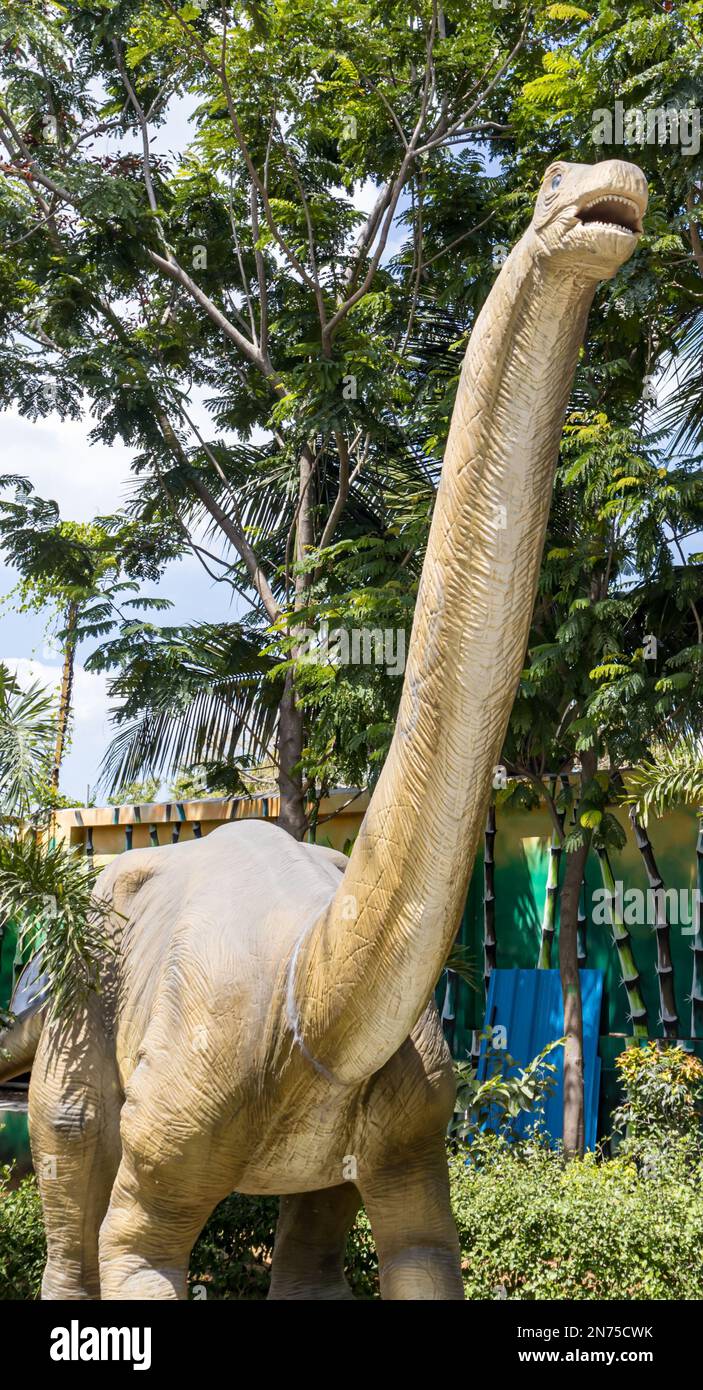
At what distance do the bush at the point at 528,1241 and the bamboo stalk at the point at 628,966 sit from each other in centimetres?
329

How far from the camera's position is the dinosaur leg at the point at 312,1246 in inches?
178

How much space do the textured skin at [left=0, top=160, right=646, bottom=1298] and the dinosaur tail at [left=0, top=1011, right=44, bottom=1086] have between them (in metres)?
0.48

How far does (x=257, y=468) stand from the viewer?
37.5 ft

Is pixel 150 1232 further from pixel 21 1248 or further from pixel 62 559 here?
→ pixel 62 559

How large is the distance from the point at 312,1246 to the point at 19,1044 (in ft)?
4.19

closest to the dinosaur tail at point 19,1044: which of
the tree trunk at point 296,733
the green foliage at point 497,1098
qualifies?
the green foliage at point 497,1098

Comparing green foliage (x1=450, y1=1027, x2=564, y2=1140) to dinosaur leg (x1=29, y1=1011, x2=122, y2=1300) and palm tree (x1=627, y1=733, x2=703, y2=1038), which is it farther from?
dinosaur leg (x1=29, y1=1011, x2=122, y2=1300)

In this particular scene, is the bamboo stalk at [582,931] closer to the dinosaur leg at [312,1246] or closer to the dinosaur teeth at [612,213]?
the dinosaur leg at [312,1246]

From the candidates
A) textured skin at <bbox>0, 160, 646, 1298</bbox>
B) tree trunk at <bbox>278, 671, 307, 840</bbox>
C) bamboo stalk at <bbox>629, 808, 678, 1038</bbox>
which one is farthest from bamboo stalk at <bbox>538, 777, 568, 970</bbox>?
textured skin at <bbox>0, 160, 646, 1298</bbox>

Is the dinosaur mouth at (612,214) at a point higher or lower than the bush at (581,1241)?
higher

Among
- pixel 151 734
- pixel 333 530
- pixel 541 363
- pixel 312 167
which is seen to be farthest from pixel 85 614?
pixel 541 363

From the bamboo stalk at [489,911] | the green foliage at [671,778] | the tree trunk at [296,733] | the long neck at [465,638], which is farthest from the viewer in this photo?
the bamboo stalk at [489,911]
